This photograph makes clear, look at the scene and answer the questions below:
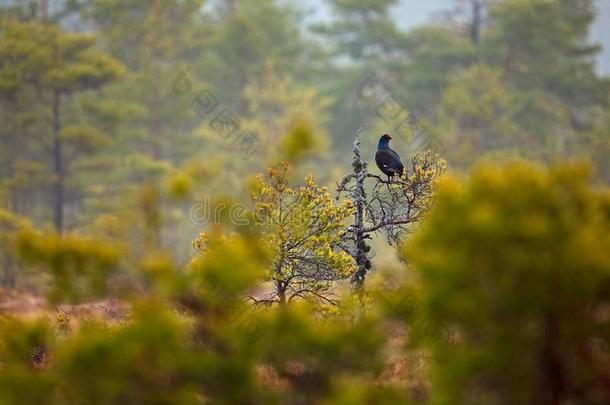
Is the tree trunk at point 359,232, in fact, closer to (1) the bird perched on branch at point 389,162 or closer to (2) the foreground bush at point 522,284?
(1) the bird perched on branch at point 389,162

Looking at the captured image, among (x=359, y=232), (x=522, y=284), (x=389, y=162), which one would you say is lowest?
(x=522, y=284)

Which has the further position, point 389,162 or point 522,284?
point 389,162

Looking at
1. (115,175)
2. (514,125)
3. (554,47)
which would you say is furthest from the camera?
(554,47)

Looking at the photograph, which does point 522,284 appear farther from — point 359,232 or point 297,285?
point 297,285

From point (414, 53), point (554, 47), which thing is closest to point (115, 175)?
point (414, 53)

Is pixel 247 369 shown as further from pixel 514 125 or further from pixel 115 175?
pixel 514 125

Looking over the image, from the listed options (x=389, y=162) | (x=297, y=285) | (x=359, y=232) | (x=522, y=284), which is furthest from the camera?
(x=297, y=285)

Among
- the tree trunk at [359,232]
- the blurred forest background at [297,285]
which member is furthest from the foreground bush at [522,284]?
the tree trunk at [359,232]

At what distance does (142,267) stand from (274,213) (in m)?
4.89

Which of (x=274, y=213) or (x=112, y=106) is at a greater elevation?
(x=112, y=106)

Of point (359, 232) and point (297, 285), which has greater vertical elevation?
point (359, 232)

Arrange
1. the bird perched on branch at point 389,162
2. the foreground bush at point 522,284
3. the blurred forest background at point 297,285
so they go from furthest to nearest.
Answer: the bird perched on branch at point 389,162 → the blurred forest background at point 297,285 → the foreground bush at point 522,284

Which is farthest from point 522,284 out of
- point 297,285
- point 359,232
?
point 297,285

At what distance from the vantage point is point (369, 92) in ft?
161
